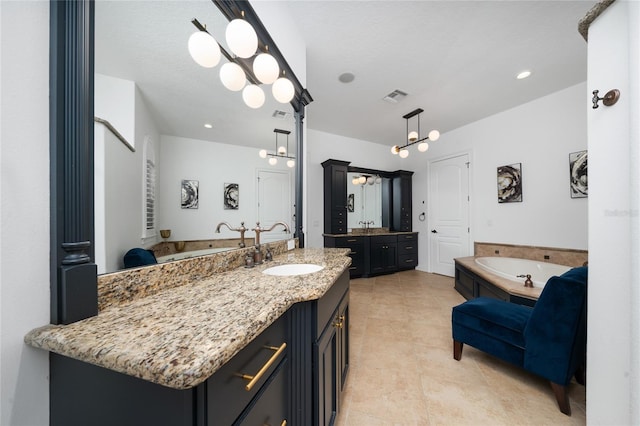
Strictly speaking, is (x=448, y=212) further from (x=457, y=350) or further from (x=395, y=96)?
(x=457, y=350)

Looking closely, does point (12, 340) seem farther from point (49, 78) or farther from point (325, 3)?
point (325, 3)

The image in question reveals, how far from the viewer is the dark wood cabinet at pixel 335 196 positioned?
13.6ft

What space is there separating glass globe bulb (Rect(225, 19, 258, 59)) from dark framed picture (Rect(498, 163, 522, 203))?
4130 mm

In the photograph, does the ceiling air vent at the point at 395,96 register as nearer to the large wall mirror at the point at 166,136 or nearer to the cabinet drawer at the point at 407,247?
the large wall mirror at the point at 166,136

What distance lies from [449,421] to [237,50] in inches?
89.9

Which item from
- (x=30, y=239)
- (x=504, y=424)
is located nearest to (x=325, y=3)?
(x=30, y=239)

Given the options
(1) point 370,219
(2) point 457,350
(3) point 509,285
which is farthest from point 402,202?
(2) point 457,350

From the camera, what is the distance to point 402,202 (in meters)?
4.80

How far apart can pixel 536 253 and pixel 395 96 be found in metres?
3.04

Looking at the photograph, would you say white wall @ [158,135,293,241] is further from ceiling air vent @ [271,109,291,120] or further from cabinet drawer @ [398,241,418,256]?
cabinet drawer @ [398,241,418,256]

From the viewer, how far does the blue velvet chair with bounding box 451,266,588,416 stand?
126 cm

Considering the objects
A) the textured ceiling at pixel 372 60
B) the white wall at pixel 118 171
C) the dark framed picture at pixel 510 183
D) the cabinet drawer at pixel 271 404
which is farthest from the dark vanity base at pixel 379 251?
the white wall at pixel 118 171

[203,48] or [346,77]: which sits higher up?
[346,77]

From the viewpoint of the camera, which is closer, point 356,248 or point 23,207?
point 23,207
